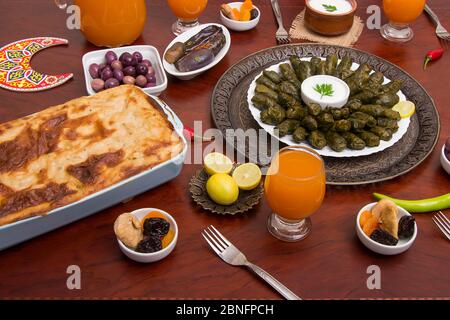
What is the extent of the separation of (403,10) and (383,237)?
1.04 metres

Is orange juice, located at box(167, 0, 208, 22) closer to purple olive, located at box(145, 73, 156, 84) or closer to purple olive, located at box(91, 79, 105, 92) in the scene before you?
purple olive, located at box(145, 73, 156, 84)

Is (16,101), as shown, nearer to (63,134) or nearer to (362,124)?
(63,134)

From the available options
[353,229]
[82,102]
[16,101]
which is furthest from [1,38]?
[353,229]

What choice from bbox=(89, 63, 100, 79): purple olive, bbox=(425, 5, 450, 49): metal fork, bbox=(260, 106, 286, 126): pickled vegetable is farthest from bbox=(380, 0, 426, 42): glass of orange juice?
bbox=(89, 63, 100, 79): purple olive

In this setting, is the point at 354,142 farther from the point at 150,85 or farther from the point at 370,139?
the point at 150,85

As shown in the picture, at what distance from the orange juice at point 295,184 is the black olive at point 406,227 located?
0.63 feet

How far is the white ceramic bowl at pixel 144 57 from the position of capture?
1.63 meters

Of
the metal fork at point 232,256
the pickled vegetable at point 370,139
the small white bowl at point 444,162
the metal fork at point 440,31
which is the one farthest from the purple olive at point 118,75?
the metal fork at point 440,31

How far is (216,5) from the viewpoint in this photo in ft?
7.10

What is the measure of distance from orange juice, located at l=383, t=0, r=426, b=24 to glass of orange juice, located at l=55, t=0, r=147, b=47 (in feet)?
2.87

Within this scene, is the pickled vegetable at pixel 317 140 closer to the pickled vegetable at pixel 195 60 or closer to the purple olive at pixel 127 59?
the pickled vegetable at pixel 195 60

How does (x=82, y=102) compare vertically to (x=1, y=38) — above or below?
above

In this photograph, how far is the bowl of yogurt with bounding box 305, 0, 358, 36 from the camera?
1956mm

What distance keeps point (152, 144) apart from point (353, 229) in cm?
52
